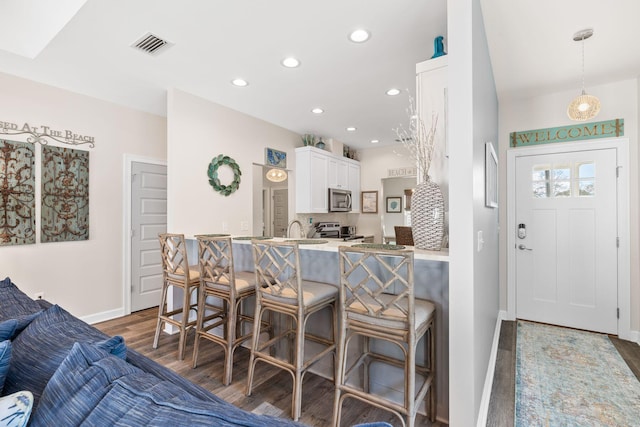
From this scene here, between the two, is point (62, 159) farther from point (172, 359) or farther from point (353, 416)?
point (353, 416)

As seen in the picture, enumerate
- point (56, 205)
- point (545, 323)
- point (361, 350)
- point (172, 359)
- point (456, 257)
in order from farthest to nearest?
1. point (545, 323)
2. point (56, 205)
3. point (172, 359)
4. point (361, 350)
5. point (456, 257)

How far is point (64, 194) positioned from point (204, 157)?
1.52 metres

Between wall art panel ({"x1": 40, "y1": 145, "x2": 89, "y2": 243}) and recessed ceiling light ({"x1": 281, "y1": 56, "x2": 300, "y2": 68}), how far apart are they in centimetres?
255

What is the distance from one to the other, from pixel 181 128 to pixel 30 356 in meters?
2.72

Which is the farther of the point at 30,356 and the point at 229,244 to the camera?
the point at 229,244

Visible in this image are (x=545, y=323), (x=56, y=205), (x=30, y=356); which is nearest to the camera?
(x=30, y=356)

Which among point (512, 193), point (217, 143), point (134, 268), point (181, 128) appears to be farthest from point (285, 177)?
point (512, 193)

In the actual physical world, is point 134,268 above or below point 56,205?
below

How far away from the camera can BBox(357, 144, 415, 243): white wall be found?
5683mm

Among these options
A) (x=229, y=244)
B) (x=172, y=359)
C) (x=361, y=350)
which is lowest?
(x=172, y=359)

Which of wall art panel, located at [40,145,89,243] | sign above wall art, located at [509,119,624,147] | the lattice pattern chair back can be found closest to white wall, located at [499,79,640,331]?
sign above wall art, located at [509,119,624,147]

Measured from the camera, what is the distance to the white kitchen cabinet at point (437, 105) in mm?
1919

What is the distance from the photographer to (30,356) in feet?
3.15

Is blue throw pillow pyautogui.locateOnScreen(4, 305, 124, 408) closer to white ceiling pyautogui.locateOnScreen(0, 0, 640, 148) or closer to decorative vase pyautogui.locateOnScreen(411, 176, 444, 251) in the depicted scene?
decorative vase pyautogui.locateOnScreen(411, 176, 444, 251)
